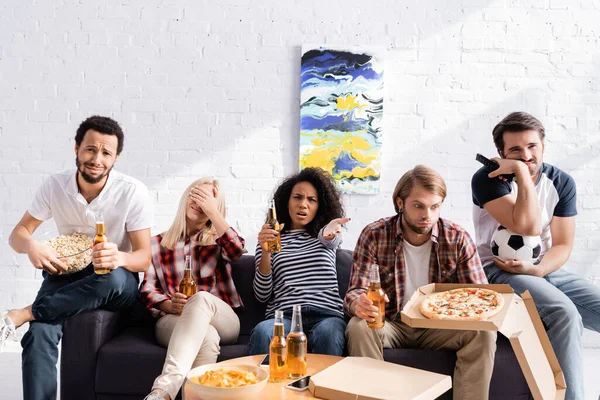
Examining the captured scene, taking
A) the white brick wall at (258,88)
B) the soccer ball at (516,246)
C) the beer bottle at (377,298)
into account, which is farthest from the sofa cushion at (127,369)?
the soccer ball at (516,246)

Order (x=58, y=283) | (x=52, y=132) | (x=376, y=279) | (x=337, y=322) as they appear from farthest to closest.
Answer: (x=52, y=132) → (x=58, y=283) → (x=337, y=322) → (x=376, y=279)

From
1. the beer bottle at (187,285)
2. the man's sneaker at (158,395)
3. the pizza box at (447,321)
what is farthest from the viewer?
the beer bottle at (187,285)

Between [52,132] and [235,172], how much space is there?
114 cm

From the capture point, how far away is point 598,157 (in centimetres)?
401

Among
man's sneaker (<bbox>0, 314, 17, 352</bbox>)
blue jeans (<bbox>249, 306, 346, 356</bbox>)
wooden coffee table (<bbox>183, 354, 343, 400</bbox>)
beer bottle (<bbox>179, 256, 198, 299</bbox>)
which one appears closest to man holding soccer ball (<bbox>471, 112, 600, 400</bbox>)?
blue jeans (<bbox>249, 306, 346, 356</bbox>)

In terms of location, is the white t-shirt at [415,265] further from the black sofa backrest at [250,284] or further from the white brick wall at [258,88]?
the white brick wall at [258,88]

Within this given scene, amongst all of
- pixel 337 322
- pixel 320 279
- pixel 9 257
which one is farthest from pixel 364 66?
pixel 9 257

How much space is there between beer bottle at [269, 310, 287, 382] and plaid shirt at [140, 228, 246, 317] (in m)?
0.98

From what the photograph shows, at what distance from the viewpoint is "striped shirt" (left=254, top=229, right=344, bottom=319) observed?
2.87 meters

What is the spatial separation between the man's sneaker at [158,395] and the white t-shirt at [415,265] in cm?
104

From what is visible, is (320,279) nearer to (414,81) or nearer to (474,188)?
(474,188)

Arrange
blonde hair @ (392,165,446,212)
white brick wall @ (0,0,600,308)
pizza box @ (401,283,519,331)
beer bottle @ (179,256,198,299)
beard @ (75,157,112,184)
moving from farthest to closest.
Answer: white brick wall @ (0,0,600,308), beard @ (75,157,112,184), beer bottle @ (179,256,198,299), blonde hair @ (392,165,446,212), pizza box @ (401,283,519,331)

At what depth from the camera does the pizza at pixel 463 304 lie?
1990 millimetres

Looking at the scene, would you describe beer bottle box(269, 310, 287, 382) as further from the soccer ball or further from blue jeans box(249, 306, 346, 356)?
the soccer ball
